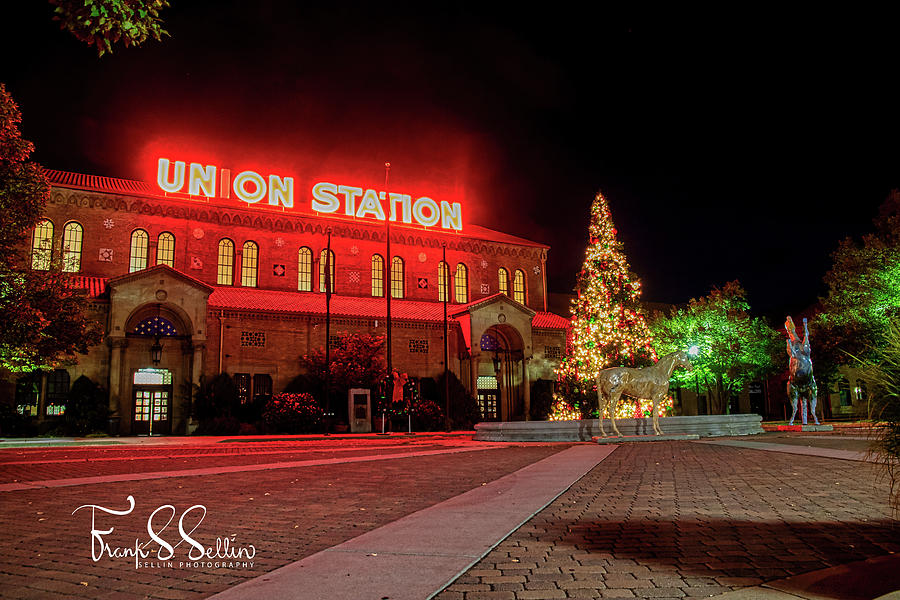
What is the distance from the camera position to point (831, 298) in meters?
39.7

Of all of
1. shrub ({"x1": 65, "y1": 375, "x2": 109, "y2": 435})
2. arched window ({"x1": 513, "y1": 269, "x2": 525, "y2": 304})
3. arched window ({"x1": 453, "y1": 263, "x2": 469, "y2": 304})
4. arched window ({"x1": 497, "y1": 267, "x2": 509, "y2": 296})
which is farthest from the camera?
arched window ({"x1": 513, "y1": 269, "x2": 525, "y2": 304})

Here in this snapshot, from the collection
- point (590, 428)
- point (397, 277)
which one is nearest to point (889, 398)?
point (590, 428)

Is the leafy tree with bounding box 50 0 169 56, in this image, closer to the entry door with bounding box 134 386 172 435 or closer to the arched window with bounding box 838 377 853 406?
the entry door with bounding box 134 386 172 435

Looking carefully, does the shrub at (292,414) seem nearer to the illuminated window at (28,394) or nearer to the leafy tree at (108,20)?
the illuminated window at (28,394)

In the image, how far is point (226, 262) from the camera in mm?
44688

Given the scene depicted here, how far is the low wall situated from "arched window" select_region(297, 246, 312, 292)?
25.1 m

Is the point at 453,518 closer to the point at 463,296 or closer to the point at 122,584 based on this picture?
the point at 122,584

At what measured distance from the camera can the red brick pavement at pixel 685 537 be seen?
479 cm

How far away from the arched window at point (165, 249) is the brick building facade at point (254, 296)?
0.31ft

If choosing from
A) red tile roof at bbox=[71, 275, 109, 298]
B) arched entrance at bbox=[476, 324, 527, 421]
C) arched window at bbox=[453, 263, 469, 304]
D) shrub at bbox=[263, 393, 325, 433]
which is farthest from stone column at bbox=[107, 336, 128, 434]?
arched window at bbox=[453, 263, 469, 304]

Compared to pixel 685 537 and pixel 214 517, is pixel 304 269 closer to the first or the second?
pixel 214 517

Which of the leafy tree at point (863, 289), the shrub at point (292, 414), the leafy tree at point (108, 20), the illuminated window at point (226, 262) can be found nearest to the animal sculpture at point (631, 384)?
the leafy tree at point (108, 20)

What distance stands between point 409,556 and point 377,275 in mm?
44163

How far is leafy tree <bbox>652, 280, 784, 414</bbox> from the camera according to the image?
48.5 metres
